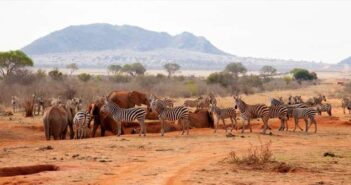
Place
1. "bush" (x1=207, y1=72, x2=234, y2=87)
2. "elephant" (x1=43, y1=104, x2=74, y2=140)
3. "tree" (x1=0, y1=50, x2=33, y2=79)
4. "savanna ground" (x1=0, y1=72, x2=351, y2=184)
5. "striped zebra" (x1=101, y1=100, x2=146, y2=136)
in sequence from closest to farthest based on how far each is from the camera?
"savanna ground" (x1=0, y1=72, x2=351, y2=184) → "elephant" (x1=43, y1=104, x2=74, y2=140) → "striped zebra" (x1=101, y1=100, x2=146, y2=136) → "tree" (x1=0, y1=50, x2=33, y2=79) → "bush" (x1=207, y1=72, x2=234, y2=87)

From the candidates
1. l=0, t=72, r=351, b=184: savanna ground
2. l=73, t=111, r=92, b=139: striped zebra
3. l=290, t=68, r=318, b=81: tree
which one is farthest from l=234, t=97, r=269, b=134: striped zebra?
l=290, t=68, r=318, b=81: tree

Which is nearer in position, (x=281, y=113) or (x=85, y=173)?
(x=85, y=173)

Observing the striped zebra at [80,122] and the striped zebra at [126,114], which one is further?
the striped zebra at [80,122]

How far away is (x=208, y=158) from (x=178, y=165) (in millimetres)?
1554

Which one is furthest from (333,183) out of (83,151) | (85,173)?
(83,151)

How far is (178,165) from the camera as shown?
1322 centimetres

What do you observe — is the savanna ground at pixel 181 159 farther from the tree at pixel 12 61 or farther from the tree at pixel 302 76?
the tree at pixel 302 76

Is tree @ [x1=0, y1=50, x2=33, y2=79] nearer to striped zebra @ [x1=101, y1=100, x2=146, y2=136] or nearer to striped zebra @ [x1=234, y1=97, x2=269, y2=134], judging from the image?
striped zebra @ [x1=101, y1=100, x2=146, y2=136]

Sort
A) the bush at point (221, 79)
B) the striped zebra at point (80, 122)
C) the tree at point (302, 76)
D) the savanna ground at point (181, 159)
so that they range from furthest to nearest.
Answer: the tree at point (302, 76)
the bush at point (221, 79)
the striped zebra at point (80, 122)
the savanna ground at point (181, 159)

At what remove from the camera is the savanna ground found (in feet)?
37.9

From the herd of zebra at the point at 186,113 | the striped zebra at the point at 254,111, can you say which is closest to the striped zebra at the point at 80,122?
the herd of zebra at the point at 186,113

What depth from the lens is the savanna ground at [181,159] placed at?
11.6m

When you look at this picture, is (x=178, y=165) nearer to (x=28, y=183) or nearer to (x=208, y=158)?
A: (x=208, y=158)

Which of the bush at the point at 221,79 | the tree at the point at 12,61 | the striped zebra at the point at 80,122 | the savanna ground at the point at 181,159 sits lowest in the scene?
the savanna ground at the point at 181,159
